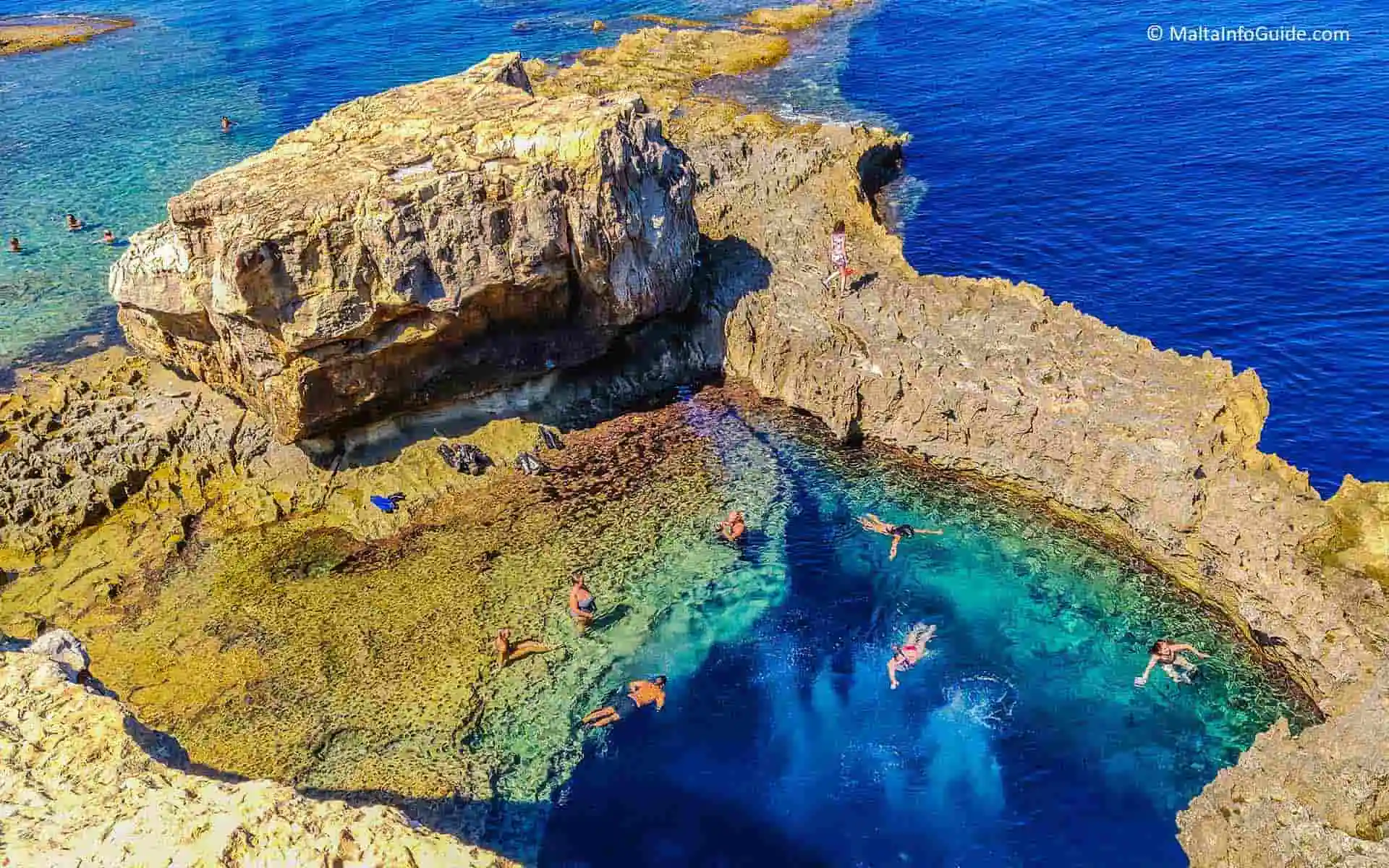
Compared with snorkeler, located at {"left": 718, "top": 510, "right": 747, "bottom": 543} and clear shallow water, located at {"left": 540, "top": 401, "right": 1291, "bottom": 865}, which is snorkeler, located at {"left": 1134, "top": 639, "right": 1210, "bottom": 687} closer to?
clear shallow water, located at {"left": 540, "top": 401, "right": 1291, "bottom": 865}

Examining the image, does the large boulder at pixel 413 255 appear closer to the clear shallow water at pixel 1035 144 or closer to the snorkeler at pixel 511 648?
the snorkeler at pixel 511 648

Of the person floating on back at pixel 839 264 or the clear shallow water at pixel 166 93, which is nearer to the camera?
the person floating on back at pixel 839 264

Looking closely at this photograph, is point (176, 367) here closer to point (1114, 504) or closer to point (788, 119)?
point (1114, 504)

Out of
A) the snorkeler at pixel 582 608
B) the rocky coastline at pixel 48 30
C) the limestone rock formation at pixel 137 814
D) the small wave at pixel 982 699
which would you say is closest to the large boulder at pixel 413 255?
the snorkeler at pixel 582 608

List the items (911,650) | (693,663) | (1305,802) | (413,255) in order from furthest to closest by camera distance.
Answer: (413,255)
(693,663)
(911,650)
(1305,802)

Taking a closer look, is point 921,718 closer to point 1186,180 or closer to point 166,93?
point 1186,180

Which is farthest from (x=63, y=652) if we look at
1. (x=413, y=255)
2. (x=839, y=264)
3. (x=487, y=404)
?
(x=839, y=264)

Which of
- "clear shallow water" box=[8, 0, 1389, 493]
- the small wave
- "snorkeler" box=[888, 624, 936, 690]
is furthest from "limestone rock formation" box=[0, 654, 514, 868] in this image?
"clear shallow water" box=[8, 0, 1389, 493]
